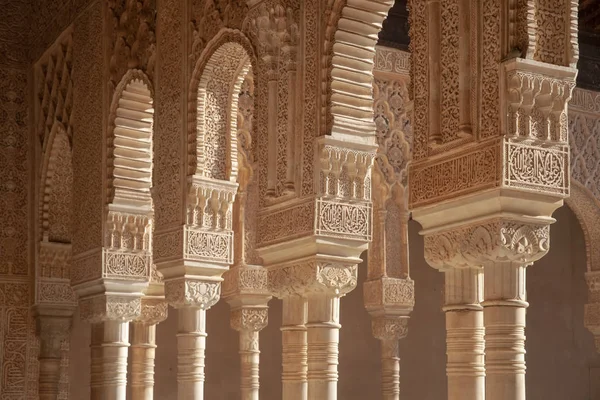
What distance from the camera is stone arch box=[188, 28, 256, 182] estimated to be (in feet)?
29.1

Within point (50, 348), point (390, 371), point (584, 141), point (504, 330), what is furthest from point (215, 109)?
point (584, 141)

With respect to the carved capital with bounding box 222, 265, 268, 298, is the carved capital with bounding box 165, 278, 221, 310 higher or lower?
lower

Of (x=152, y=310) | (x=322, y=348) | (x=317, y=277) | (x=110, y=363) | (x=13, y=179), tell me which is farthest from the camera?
(x=13, y=179)

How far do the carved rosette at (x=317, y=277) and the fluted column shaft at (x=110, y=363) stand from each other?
154 inches

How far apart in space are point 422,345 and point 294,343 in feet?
30.4

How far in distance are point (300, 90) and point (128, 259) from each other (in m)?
3.85

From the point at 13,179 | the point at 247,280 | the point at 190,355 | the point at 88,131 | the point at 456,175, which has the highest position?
the point at 88,131

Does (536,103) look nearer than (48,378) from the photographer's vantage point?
Yes

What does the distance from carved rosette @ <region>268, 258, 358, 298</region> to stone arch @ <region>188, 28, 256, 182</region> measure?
1.79 m

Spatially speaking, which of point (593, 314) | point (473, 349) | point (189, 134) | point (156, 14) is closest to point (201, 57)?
point (189, 134)

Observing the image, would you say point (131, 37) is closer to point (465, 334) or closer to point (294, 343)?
point (294, 343)

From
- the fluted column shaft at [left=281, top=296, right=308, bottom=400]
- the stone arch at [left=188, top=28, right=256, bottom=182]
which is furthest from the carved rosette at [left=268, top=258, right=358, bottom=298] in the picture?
the stone arch at [left=188, top=28, right=256, bottom=182]

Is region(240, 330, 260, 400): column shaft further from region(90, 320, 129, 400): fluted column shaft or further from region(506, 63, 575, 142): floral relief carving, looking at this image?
region(506, 63, 575, 142): floral relief carving

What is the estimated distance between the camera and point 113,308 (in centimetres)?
1065
